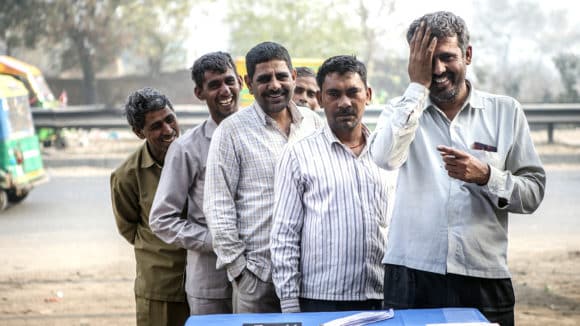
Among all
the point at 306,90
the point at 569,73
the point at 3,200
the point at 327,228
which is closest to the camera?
the point at 327,228

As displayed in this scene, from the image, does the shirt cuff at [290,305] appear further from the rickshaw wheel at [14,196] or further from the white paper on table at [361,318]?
the rickshaw wheel at [14,196]

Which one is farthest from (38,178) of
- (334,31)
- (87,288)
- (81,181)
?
(334,31)

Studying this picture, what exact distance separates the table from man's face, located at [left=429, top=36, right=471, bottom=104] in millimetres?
578

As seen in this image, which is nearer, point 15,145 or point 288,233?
point 288,233

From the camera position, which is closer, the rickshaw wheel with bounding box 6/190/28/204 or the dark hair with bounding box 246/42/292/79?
the dark hair with bounding box 246/42/292/79

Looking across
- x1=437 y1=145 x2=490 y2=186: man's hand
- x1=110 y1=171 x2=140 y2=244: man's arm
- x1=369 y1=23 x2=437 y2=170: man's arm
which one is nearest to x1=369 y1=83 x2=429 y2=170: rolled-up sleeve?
x1=369 y1=23 x2=437 y2=170: man's arm

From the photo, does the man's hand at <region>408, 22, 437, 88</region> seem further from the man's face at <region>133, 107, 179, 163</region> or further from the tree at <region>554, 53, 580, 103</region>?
the tree at <region>554, 53, 580, 103</region>

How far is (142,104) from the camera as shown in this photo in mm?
2859

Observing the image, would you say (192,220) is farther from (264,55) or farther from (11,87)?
(11,87)

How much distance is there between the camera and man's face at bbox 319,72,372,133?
7.47 ft

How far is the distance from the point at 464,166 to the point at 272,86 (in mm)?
840

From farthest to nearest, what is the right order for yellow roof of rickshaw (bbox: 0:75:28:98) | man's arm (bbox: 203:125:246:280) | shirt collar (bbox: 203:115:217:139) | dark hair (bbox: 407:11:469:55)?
yellow roof of rickshaw (bbox: 0:75:28:98), shirt collar (bbox: 203:115:217:139), man's arm (bbox: 203:125:246:280), dark hair (bbox: 407:11:469:55)

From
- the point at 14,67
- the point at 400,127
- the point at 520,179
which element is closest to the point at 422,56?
the point at 400,127

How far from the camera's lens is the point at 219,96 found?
280 cm
